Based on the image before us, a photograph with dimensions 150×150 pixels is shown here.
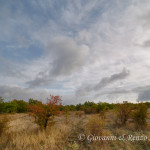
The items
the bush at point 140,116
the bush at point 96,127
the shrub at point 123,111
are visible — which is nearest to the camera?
the bush at point 96,127

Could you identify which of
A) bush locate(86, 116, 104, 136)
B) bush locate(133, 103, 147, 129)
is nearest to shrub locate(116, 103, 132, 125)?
bush locate(133, 103, 147, 129)

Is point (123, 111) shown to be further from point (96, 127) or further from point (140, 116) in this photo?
point (96, 127)

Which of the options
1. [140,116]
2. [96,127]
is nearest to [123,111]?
[140,116]

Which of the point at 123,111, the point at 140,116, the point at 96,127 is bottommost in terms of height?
the point at 96,127

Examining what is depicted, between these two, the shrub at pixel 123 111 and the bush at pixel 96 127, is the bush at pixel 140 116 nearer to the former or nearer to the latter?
the shrub at pixel 123 111

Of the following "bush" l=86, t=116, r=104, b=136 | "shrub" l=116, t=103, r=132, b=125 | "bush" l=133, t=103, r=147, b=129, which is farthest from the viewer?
"shrub" l=116, t=103, r=132, b=125

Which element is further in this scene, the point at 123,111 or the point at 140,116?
the point at 123,111

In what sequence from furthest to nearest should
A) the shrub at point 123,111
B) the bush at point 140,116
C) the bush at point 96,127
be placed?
the shrub at point 123,111 → the bush at point 140,116 → the bush at point 96,127

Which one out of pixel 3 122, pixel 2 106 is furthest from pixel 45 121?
pixel 2 106

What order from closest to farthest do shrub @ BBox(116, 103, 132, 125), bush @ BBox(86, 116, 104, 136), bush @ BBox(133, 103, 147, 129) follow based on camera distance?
1. bush @ BBox(86, 116, 104, 136)
2. bush @ BBox(133, 103, 147, 129)
3. shrub @ BBox(116, 103, 132, 125)

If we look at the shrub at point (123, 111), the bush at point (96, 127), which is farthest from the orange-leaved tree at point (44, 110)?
the shrub at point (123, 111)

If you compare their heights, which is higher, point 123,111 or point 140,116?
point 123,111

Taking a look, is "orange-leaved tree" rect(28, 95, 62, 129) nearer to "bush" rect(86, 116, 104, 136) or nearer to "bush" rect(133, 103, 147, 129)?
"bush" rect(86, 116, 104, 136)

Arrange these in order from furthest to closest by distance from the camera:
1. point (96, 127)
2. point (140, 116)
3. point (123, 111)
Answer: point (123, 111) → point (140, 116) → point (96, 127)
